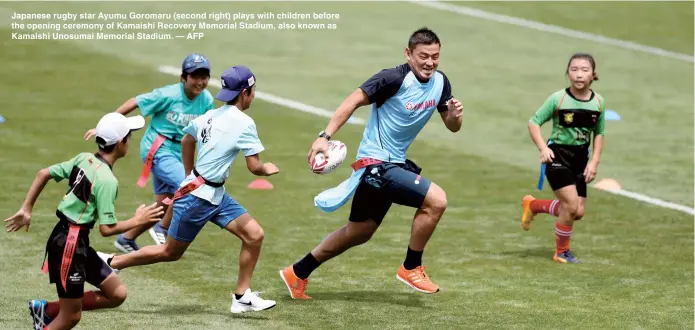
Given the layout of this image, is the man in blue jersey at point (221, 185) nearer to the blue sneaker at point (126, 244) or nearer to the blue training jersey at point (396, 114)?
the blue training jersey at point (396, 114)

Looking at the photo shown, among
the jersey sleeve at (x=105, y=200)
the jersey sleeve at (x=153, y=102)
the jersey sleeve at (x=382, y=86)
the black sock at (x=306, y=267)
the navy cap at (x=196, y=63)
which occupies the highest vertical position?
the navy cap at (x=196, y=63)

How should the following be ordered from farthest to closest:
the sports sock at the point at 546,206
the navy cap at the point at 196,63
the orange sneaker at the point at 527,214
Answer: the orange sneaker at the point at 527,214 → the sports sock at the point at 546,206 → the navy cap at the point at 196,63

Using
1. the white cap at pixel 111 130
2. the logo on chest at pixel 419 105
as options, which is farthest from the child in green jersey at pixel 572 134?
the white cap at pixel 111 130

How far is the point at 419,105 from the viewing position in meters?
11.0

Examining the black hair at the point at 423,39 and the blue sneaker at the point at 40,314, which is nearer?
the blue sneaker at the point at 40,314

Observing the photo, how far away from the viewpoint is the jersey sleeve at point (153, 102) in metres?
12.9

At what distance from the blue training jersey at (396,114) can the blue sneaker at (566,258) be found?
9.93 ft

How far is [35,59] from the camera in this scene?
23.4 meters

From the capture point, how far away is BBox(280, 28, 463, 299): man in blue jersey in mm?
10773

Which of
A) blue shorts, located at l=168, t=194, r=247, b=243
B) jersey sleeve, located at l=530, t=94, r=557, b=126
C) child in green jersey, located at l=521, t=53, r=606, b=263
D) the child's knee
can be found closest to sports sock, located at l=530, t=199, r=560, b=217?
child in green jersey, located at l=521, t=53, r=606, b=263

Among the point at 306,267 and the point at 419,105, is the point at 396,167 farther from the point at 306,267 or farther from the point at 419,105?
the point at 306,267

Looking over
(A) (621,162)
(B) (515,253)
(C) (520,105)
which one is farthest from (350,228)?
(C) (520,105)

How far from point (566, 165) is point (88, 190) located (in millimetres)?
5861

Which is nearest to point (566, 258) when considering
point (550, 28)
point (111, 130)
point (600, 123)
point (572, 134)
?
point (572, 134)
